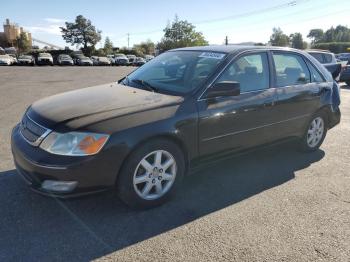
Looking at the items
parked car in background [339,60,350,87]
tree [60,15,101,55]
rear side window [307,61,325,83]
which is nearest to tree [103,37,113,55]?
tree [60,15,101,55]

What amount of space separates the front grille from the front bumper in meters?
0.09

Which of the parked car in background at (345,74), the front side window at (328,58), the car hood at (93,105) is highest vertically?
the front side window at (328,58)

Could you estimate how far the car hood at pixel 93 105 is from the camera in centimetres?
334

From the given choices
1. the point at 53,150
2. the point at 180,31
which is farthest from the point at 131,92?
the point at 180,31

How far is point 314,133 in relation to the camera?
5508 mm

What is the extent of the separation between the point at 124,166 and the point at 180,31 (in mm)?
75926

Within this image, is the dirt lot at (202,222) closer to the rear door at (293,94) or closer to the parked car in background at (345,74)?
the rear door at (293,94)

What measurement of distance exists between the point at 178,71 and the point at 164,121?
1109 millimetres

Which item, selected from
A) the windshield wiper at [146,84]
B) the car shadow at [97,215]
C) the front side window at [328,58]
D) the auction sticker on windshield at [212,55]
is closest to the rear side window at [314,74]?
the car shadow at [97,215]

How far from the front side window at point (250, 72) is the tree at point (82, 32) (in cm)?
8305

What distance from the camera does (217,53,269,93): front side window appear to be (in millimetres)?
4234

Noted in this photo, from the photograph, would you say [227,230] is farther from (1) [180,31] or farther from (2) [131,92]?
(1) [180,31]

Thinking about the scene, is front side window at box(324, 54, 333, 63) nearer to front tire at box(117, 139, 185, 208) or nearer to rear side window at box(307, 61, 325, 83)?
rear side window at box(307, 61, 325, 83)

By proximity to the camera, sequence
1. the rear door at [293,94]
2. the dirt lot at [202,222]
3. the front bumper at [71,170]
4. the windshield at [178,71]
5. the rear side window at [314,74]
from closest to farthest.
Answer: the dirt lot at [202,222] → the front bumper at [71,170] → the windshield at [178,71] → the rear door at [293,94] → the rear side window at [314,74]
